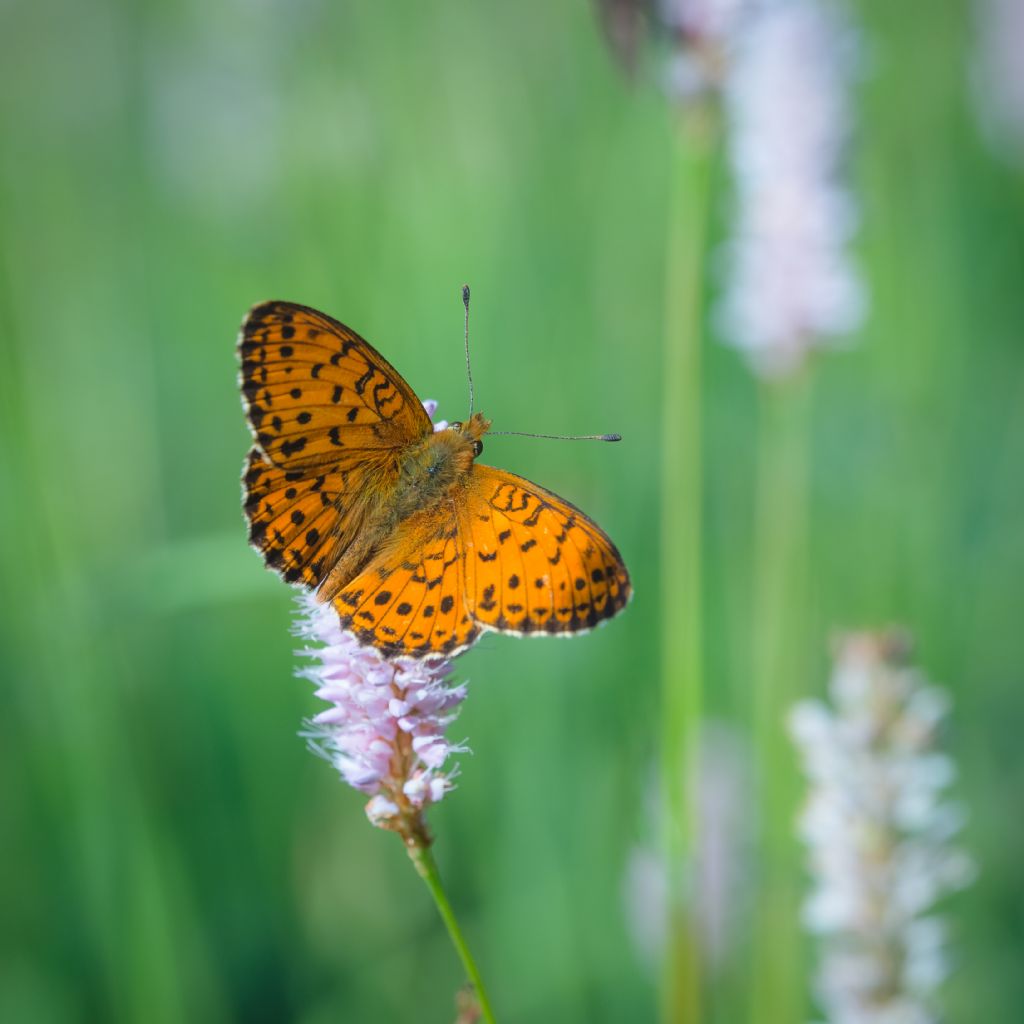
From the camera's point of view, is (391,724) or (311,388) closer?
(391,724)

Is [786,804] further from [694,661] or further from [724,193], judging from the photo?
[724,193]

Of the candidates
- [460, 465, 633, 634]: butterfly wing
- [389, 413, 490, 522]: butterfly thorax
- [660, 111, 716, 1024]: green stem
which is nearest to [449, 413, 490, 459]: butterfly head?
[389, 413, 490, 522]: butterfly thorax

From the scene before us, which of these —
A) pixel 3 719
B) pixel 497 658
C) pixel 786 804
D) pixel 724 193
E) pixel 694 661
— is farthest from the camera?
pixel 724 193

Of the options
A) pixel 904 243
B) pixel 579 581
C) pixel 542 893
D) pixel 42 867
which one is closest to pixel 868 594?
pixel 904 243

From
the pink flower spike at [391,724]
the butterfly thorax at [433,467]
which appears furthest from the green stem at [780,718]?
the pink flower spike at [391,724]

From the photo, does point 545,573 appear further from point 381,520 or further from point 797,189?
point 797,189

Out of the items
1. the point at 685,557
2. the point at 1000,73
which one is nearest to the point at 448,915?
the point at 685,557
